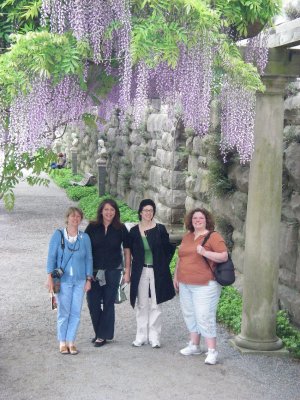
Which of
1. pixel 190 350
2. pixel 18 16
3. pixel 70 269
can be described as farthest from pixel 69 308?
pixel 18 16

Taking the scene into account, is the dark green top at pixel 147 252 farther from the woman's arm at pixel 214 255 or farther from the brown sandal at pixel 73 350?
the brown sandal at pixel 73 350

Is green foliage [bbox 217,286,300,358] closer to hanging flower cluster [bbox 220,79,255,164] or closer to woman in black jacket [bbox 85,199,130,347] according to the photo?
woman in black jacket [bbox 85,199,130,347]

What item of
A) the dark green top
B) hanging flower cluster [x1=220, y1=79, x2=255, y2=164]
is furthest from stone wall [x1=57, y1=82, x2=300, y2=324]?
the dark green top

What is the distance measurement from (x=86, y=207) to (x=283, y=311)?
33.7 feet

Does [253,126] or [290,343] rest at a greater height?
[253,126]

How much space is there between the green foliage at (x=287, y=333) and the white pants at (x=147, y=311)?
1.18 metres

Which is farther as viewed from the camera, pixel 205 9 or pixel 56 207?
pixel 56 207

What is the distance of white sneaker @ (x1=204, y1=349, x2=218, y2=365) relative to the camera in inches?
253

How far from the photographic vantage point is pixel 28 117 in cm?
524

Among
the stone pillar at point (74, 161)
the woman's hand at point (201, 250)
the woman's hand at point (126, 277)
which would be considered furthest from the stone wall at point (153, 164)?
the stone pillar at point (74, 161)

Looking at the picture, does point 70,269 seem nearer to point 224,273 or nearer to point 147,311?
point 147,311

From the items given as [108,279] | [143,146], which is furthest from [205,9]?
[143,146]

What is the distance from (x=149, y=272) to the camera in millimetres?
6945

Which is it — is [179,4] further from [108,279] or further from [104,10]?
[108,279]
